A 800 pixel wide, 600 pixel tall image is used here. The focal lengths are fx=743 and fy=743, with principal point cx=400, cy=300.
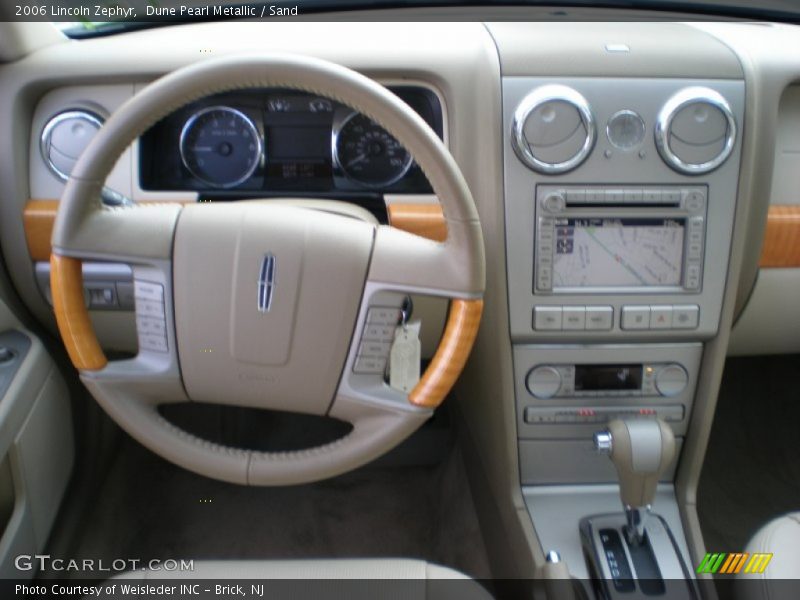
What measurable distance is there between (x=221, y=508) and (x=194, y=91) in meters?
1.18

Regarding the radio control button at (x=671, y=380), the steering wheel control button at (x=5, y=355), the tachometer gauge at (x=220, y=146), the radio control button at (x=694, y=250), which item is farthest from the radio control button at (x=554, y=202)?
the steering wheel control button at (x=5, y=355)

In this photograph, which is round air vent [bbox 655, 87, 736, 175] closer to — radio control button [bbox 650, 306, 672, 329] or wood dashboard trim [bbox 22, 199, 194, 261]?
radio control button [bbox 650, 306, 672, 329]

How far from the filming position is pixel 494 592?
1.45 metres

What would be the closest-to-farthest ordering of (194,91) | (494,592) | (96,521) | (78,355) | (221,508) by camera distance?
(194,91) → (78,355) → (494,592) → (96,521) → (221,508)

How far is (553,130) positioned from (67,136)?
779mm

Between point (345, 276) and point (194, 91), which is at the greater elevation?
point (194, 91)

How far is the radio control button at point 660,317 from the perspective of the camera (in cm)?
121

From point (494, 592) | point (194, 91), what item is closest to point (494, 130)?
point (194, 91)

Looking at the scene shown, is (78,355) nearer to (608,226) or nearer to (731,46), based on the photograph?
(608,226)

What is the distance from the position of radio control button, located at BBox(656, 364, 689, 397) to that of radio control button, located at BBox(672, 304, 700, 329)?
0.08 metres

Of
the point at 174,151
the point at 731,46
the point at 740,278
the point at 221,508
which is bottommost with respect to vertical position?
the point at 221,508

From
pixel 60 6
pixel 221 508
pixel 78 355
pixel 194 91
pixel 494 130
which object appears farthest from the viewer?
pixel 221 508

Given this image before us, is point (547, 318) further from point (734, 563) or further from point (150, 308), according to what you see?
point (150, 308)

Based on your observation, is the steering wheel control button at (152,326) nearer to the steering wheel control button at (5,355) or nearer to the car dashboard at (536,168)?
the car dashboard at (536,168)
